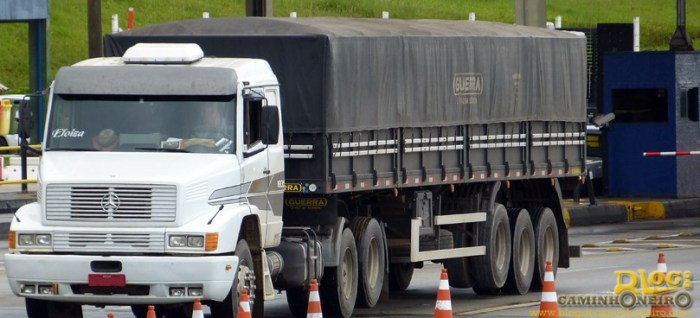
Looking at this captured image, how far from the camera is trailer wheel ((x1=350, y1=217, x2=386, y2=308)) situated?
58.3 ft

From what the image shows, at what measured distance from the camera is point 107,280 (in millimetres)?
14695

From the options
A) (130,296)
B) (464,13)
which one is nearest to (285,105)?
(130,296)

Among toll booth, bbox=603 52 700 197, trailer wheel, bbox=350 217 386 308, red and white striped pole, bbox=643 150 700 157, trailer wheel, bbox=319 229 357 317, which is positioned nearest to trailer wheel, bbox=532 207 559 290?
trailer wheel, bbox=350 217 386 308

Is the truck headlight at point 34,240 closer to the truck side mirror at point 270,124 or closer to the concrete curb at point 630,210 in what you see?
the truck side mirror at point 270,124

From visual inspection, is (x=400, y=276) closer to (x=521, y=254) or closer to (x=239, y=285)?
(x=521, y=254)

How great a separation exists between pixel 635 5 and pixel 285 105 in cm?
7034

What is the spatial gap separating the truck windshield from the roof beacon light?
480 mm

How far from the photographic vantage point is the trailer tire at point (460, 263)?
65.7 feet

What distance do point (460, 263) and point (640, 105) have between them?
53.4ft

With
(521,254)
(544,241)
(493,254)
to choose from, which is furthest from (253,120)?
(544,241)

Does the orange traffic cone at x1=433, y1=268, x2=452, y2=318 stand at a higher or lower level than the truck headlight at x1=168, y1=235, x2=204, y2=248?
lower

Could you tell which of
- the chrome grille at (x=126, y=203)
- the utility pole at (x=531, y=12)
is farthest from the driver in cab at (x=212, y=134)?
the utility pole at (x=531, y=12)

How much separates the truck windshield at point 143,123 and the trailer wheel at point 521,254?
5961 mm

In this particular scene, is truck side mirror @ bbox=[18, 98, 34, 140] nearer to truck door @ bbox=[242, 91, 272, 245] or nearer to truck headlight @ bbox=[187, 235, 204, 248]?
truck door @ bbox=[242, 91, 272, 245]
